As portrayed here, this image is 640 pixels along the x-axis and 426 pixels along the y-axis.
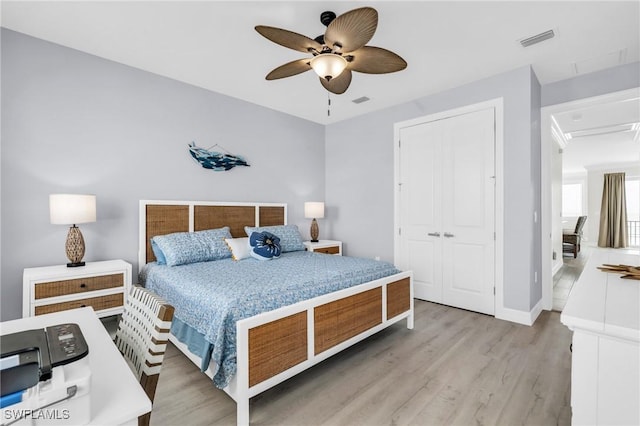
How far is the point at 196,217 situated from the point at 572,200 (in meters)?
11.7

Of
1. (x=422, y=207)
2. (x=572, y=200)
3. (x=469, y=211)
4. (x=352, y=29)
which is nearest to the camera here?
(x=352, y=29)

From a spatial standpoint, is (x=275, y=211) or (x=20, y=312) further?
(x=275, y=211)

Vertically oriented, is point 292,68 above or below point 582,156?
below

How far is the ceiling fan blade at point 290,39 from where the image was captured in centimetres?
189

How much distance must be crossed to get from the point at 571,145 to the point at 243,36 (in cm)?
716

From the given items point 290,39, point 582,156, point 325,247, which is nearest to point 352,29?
point 290,39

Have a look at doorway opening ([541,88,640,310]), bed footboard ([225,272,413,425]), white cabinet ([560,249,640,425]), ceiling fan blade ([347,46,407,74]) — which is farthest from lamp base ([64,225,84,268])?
doorway opening ([541,88,640,310])

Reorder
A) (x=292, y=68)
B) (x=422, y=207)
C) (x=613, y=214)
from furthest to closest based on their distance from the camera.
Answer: (x=613, y=214) → (x=422, y=207) → (x=292, y=68)

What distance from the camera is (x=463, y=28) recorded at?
2.49 meters

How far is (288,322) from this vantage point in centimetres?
196

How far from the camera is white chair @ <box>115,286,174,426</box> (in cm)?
105

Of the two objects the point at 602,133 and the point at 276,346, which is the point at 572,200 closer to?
Answer: the point at 602,133

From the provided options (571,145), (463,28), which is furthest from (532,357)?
(571,145)

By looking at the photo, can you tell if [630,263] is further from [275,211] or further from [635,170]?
Result: [635,170]
